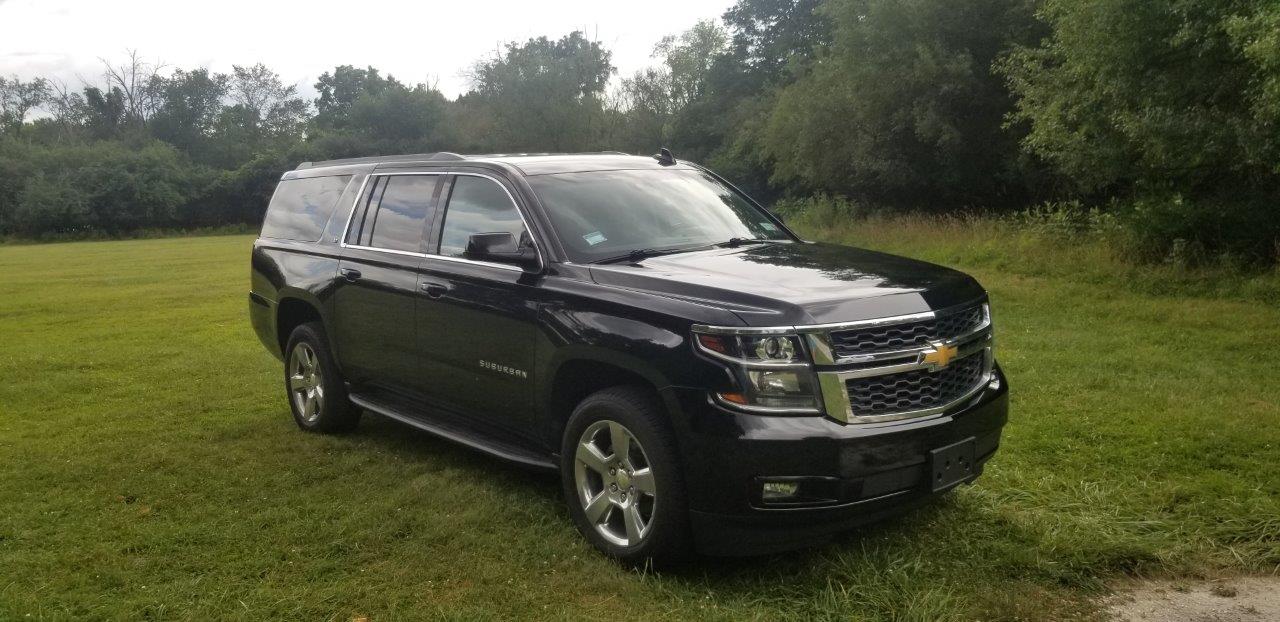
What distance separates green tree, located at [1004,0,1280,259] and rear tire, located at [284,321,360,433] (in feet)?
34.7

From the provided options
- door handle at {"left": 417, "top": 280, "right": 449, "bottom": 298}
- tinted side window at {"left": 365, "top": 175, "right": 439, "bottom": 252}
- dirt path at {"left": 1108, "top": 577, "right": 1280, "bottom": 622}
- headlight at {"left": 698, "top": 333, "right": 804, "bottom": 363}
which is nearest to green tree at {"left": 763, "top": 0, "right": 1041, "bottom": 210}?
tinted side window at {"left": 365, "top": 175, "right": 439, "bottom": 252}

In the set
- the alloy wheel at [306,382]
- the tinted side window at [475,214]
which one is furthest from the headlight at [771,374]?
the alloy wheel at [306,382]

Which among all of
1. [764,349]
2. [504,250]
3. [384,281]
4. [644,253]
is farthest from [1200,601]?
[384,281]

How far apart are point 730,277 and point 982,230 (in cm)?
1601

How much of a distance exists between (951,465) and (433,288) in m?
2.89

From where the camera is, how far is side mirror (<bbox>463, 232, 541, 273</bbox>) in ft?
16.1

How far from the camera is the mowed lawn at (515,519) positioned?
4.13 m

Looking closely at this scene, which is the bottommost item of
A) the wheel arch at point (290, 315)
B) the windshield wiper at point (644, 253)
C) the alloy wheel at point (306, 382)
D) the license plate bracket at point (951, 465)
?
the alloy wheel at point (306, 382)

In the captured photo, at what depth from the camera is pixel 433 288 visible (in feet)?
18.3

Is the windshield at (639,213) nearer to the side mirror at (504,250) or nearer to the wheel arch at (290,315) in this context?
the side mirror at (504,250)

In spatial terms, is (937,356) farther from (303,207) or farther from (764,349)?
(303,207)

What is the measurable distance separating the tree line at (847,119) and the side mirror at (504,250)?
9.44 m

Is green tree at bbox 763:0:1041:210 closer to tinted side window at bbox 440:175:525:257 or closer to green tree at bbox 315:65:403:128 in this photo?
tinted side window at bbox 440:175:525:257

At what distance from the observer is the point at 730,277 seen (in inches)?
174
